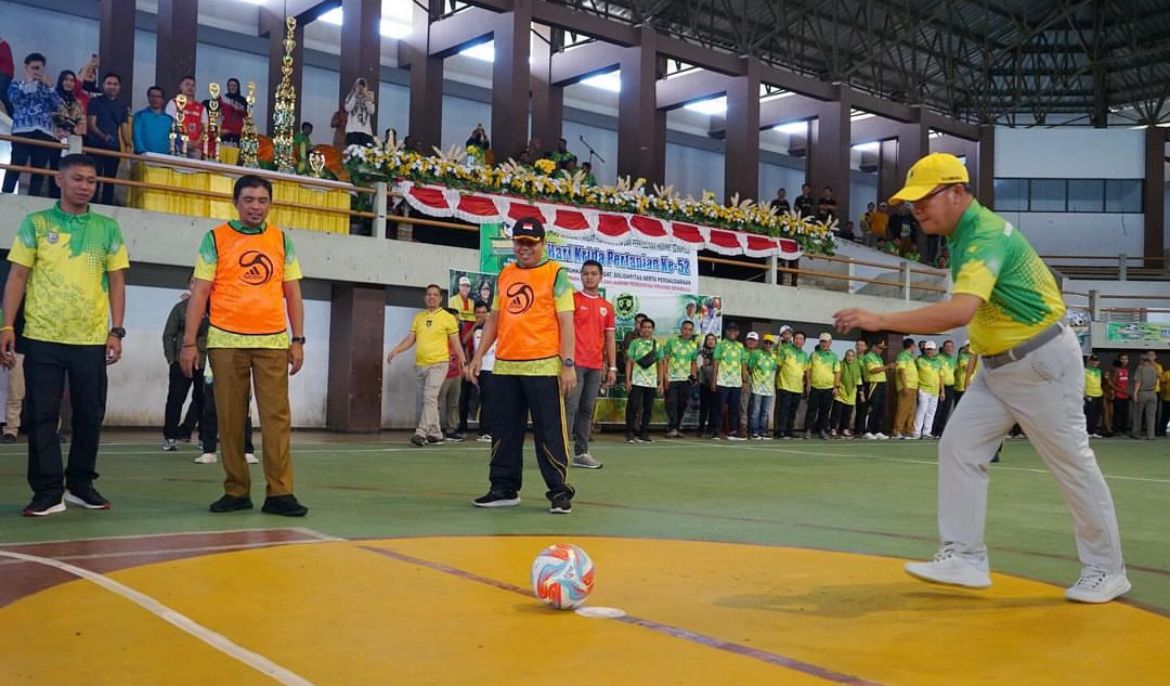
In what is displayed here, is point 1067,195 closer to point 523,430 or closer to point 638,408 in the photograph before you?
point 638,408

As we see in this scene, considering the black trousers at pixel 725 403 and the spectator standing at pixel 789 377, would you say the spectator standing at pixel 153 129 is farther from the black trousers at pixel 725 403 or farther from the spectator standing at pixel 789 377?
the spectator standing at pixel 789 377

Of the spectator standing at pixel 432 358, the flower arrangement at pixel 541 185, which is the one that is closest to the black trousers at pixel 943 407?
the flower arrangement at pixel 541 185

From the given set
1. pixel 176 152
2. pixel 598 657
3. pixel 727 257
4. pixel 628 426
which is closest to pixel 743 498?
pixel 598 657

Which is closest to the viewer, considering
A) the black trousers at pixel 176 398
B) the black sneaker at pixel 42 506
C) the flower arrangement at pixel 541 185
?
the black sneaker at pixel 42 506

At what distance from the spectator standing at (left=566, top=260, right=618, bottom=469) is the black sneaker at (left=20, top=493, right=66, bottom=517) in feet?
18.9

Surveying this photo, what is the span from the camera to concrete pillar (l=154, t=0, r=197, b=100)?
2023 centimetres

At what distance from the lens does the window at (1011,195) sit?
129ft

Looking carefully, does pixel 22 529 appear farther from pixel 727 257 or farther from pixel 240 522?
pixel 727 257

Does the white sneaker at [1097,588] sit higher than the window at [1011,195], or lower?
lower

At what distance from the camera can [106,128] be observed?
15.6 metres

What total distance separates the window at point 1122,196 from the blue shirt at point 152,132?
110 ft

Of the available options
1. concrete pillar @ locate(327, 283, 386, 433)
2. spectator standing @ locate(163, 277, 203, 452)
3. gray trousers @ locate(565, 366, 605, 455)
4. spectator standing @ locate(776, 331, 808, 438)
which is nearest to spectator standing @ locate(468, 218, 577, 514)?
gray trousers @ locate(565, 366, 605, 455)

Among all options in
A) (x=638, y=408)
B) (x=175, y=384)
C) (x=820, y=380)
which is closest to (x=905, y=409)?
(x=820, y=380)

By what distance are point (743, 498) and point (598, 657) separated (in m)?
5.59
